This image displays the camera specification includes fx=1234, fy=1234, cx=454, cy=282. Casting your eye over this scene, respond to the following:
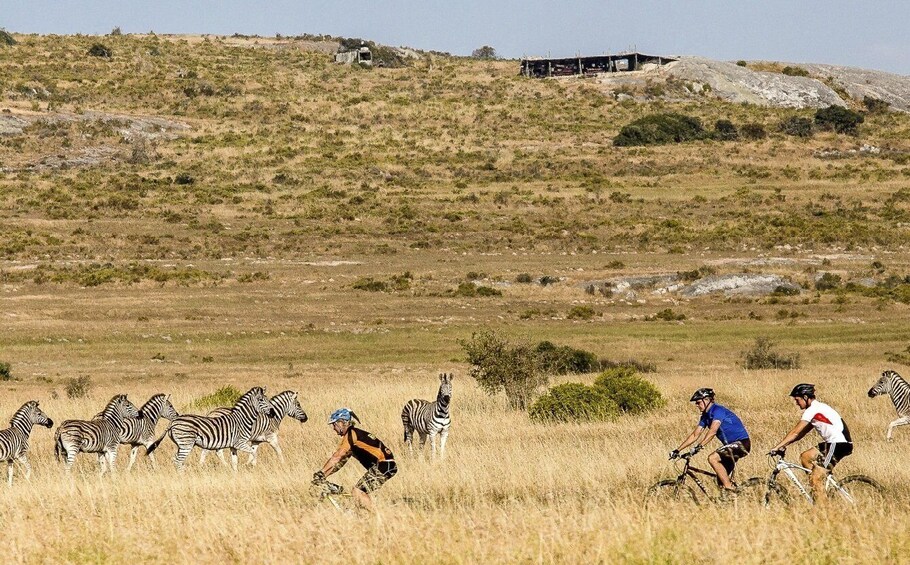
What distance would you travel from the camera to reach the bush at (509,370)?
30.1 metres

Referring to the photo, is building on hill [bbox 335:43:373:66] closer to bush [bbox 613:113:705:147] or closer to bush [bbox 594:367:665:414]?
bush [bbox 613:113:705:147]

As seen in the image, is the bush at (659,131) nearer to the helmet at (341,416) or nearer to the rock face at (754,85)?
the rock face at (754,85)

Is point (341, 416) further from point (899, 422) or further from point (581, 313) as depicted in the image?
point (581, 313)

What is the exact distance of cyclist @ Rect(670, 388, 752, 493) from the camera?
1500 centimetres

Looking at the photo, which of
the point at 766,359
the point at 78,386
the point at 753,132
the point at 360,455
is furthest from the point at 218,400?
the point at 753,132

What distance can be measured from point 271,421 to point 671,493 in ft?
28.2

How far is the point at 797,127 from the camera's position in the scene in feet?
412

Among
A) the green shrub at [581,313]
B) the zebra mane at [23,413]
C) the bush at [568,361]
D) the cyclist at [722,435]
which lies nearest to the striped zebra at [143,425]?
the zebra mane at [23,413]

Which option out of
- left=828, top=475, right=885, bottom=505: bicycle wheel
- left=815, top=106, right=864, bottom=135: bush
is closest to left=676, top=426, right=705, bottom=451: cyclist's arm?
left=828, top=475, right=885, bottom=505: bicycle wheel

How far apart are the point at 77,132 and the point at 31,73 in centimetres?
2803

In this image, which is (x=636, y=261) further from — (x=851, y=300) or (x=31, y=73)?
(x=31, y=73)

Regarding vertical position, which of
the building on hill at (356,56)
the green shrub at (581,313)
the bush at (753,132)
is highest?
the building on hill at (356,56)

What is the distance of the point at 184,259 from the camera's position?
72.2 m

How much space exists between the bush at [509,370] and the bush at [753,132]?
9585 cm
